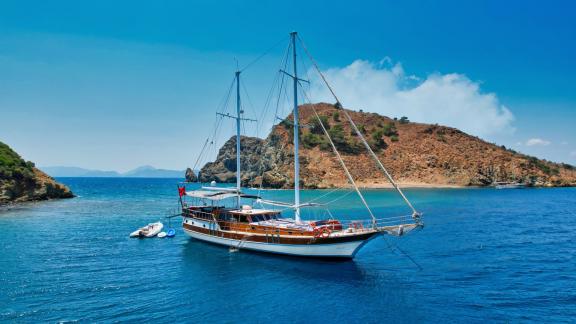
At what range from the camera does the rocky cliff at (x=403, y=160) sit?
12594 centimetres

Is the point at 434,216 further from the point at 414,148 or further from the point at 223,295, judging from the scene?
the point at 414,148

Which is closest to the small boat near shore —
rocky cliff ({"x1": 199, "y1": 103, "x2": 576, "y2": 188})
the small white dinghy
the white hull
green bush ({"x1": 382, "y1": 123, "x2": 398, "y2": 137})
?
the white hull

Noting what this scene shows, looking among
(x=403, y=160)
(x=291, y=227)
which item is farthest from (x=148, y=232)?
(x=403, y=160)

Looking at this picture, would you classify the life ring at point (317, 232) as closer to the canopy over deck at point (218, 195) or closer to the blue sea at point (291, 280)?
the blue sea at point (291, 280)

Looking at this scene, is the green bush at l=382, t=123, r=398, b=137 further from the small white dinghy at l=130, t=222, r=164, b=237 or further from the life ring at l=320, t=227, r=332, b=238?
the life ring at l=320, t=227, r=332, b=238

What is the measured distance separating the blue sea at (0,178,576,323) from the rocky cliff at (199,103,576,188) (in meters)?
81.9

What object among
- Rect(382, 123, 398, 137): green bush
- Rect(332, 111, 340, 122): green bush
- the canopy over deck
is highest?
Rect(332, 111, 340, 122): green bush

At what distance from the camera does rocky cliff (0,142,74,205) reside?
79562mm

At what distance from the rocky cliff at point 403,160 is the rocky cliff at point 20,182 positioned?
57641 mm

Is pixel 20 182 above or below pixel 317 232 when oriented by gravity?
above

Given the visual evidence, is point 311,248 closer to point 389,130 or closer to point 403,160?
point 403,160

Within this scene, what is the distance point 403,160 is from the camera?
13775 centimetres

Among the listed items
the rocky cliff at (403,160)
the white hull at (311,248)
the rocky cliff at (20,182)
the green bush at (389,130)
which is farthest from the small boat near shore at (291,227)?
the green bush at (389,130)

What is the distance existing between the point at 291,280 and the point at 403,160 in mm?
119608
